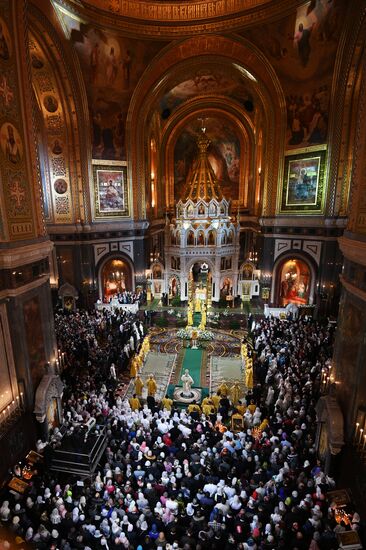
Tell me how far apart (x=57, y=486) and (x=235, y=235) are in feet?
74.8

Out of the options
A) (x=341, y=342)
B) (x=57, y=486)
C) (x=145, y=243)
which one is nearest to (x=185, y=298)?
(x=145, y=243)

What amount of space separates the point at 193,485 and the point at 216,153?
32.2 meters

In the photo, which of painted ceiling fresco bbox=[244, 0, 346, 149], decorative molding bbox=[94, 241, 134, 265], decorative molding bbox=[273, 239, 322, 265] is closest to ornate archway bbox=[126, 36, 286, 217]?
painted ceiling fresco bbox=[244, 0, 346, 149]

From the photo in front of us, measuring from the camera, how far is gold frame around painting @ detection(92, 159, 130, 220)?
23891 mm

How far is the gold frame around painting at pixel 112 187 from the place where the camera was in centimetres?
2389

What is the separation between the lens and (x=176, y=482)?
8.75 m

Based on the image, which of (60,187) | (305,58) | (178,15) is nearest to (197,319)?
(60,187)

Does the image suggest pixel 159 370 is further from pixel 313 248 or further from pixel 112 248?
pixel 313 248

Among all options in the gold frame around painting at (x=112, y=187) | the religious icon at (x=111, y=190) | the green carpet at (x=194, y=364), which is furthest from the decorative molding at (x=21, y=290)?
the religious icon at (x=111, y=190)

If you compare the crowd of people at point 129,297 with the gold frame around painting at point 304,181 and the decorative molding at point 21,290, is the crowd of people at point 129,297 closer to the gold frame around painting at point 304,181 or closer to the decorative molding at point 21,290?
the gold frame around painting at point 304,181

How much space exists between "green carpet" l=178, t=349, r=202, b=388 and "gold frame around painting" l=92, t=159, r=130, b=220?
1254 centimetres

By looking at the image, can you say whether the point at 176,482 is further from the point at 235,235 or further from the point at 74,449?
the point at 235,235

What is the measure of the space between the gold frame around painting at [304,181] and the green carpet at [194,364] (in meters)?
12.6

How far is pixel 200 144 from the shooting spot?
1094 inches
